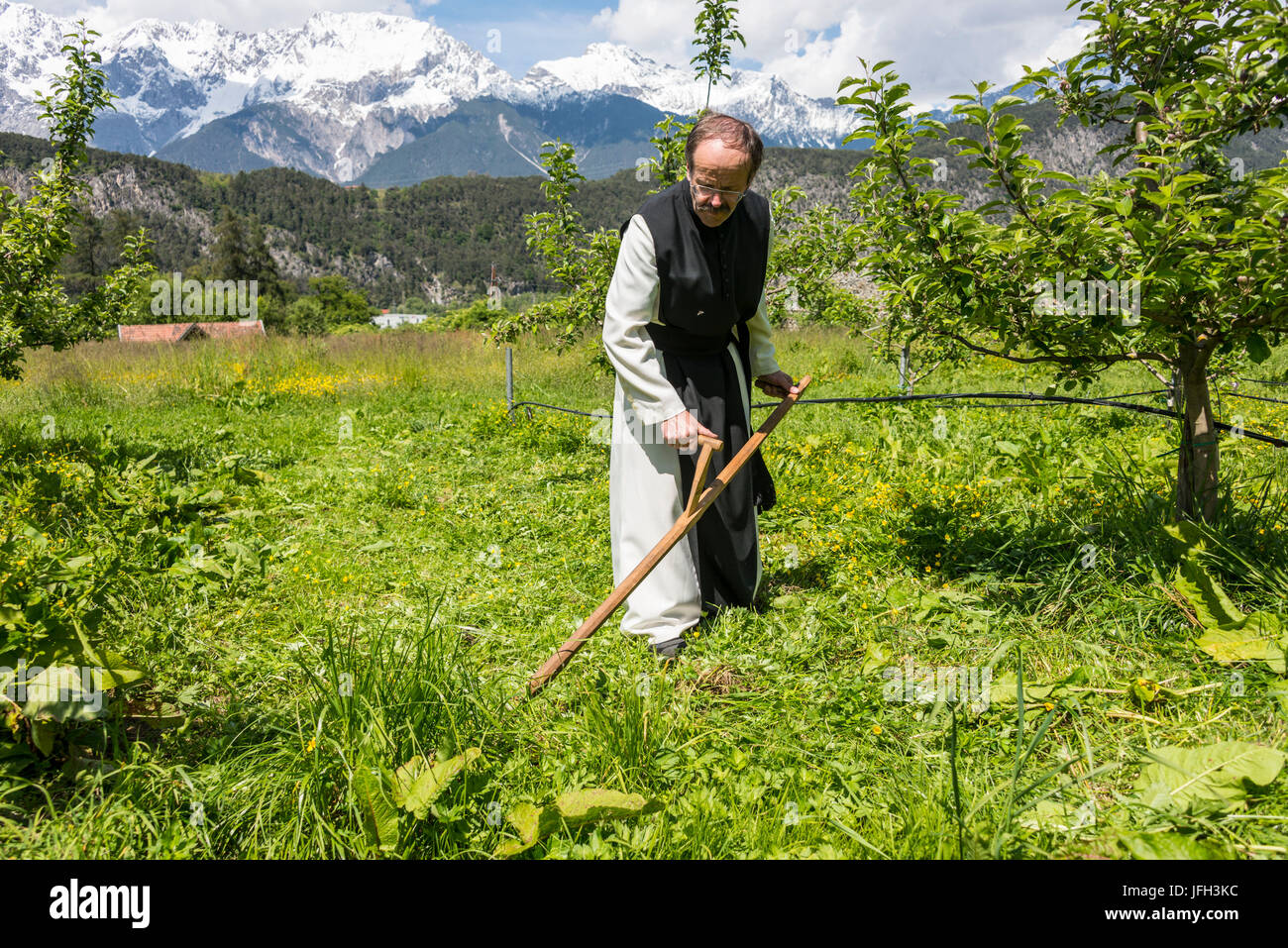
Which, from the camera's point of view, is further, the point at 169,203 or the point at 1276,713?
the point at 169,203

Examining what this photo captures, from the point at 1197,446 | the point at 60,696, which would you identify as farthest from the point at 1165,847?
the point at 60,696

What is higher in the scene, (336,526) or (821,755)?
(336,526)

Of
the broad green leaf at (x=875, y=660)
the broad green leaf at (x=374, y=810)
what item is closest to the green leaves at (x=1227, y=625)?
the broad green leaf at (x=875, y=660)

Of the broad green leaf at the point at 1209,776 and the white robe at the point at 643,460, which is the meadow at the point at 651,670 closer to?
the broad green leaf at the point at 1209,776

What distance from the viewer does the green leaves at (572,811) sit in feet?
6.29

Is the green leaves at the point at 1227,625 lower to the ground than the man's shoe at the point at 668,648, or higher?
higher

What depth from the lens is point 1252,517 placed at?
3.41m

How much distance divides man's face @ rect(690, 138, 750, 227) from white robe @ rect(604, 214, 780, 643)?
10.7 inches

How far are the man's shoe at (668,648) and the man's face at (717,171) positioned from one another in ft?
5.75

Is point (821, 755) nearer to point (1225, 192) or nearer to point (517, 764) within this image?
point (517, 764)

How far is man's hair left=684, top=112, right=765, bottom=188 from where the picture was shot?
267cm

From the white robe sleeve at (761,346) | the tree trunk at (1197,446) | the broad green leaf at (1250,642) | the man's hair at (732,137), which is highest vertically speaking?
the man's hair at (732,137)

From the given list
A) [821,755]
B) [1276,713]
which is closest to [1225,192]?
[1276,713]

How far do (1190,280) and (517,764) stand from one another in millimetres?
2668
